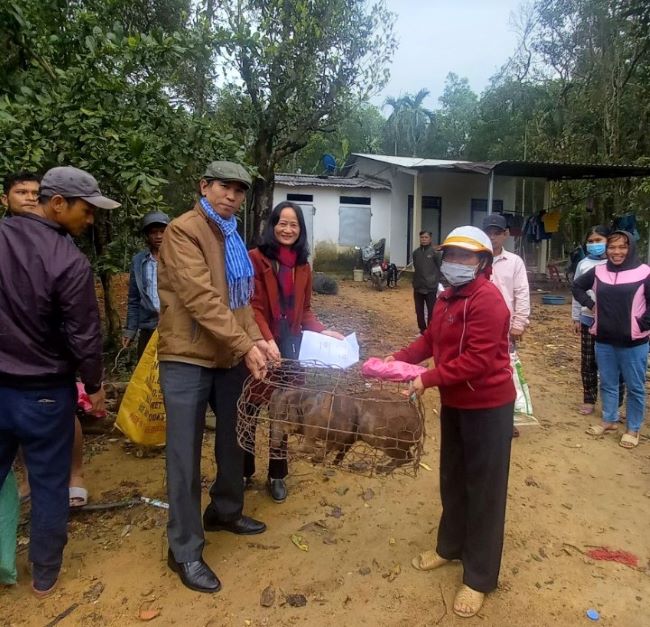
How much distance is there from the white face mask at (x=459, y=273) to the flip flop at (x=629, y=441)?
2.99m

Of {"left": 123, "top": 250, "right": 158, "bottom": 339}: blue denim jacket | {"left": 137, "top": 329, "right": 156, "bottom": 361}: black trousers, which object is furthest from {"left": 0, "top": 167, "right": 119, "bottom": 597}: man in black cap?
{"left": 137, "top": 329, "right": 156, "bottom": 361}: black trousers

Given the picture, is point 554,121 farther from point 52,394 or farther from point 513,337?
point 52,394

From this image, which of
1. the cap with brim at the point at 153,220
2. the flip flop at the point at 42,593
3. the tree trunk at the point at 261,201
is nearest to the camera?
the flip flop at the point at 42,593

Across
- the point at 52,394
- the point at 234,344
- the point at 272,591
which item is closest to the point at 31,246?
the point at 52,394

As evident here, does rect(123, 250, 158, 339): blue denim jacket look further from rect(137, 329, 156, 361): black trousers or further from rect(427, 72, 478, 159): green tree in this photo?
rect(427, 72, 478, 159): green tree

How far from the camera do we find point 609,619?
8.01 ft

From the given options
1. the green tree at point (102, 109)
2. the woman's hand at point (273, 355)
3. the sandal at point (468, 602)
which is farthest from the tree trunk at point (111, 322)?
the sandal at point (468, 602)

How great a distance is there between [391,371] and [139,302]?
258 cm

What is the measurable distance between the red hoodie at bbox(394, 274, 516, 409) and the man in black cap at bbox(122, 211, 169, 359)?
2.39 metres

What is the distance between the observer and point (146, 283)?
4121 mm

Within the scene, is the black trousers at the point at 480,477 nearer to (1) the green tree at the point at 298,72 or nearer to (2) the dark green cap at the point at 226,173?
(2) the dark green cap at the point at 226,173

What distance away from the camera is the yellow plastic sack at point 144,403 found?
3623mm

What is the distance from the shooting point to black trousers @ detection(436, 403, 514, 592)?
2375 mm

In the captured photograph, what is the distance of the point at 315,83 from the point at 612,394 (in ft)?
A: 26.5
